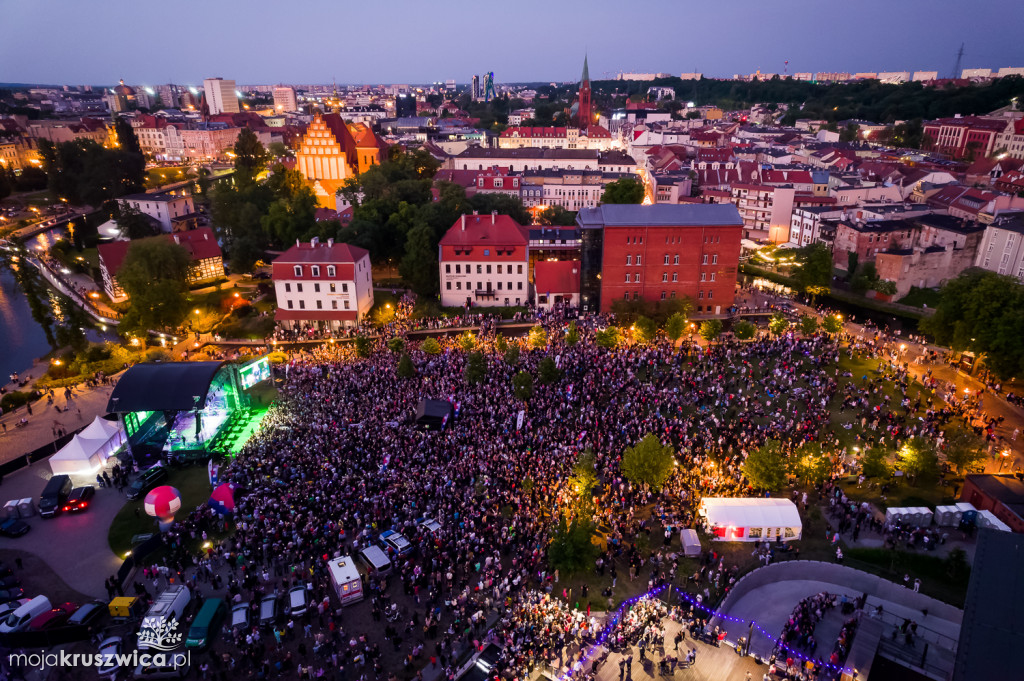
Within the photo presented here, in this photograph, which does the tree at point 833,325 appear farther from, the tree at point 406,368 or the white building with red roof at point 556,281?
the tree at point 406,368

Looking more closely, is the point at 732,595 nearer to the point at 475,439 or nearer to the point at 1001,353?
the point at 475,439

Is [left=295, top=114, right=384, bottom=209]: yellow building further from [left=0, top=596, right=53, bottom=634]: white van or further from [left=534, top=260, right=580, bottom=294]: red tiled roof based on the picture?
[left=0, top=596, right=53, bottom=634]: white van

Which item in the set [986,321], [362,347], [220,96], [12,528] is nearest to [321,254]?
[362,347]

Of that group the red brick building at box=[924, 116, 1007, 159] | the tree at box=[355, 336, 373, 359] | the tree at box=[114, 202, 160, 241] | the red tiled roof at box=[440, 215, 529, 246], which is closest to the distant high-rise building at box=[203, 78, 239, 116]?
the tree at box=[114, 202, 160, 241]

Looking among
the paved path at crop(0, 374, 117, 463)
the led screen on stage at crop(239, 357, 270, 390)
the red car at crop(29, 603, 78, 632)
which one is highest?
the led screen on stage at crop(239, 357, 270, 390)

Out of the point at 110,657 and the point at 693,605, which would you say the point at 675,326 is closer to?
the point at 693,605

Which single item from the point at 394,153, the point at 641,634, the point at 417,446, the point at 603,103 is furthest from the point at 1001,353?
the point at 603,103

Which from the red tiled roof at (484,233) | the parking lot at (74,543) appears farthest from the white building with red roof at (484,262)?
the parking lot at (74,543)
